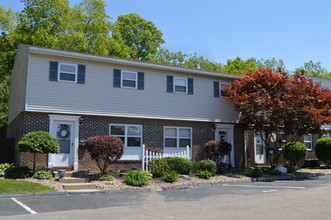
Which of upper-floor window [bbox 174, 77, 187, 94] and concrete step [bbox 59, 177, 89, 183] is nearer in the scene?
concrete step [bbox 59, 177, 89, 183]

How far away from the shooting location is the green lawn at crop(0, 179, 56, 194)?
1140 cm

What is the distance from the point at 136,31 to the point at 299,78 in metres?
29.2

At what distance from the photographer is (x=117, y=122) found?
58.0ft

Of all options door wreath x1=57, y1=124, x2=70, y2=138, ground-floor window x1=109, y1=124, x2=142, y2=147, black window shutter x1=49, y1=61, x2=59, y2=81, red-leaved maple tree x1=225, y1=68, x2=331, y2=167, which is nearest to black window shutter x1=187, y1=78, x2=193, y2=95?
red-leaved maple tree x1=225, y1=68, x2=331, y2=167

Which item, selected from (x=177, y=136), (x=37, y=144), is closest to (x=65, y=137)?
(x=37, y=144)

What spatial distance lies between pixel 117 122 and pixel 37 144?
15.7 feet

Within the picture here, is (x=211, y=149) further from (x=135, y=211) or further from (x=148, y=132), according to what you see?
(x=135, y=211)

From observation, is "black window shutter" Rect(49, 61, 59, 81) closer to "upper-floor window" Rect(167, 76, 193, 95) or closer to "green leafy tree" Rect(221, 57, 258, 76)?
"upper-floor window" Rect(167, 76, 193, 95)

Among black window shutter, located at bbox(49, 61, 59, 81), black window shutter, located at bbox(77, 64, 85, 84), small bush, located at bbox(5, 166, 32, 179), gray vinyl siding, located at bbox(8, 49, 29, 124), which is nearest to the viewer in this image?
small bush, located at bbox(5, 166, 32, 179)

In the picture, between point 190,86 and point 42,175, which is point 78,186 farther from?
point 190,86

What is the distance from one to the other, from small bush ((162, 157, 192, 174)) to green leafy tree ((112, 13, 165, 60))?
94.0 ft

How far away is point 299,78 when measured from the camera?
19.0 meters

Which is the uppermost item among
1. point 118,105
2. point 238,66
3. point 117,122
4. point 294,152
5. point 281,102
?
Result: point 238,66

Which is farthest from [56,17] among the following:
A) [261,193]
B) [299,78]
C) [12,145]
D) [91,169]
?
[261,193]
